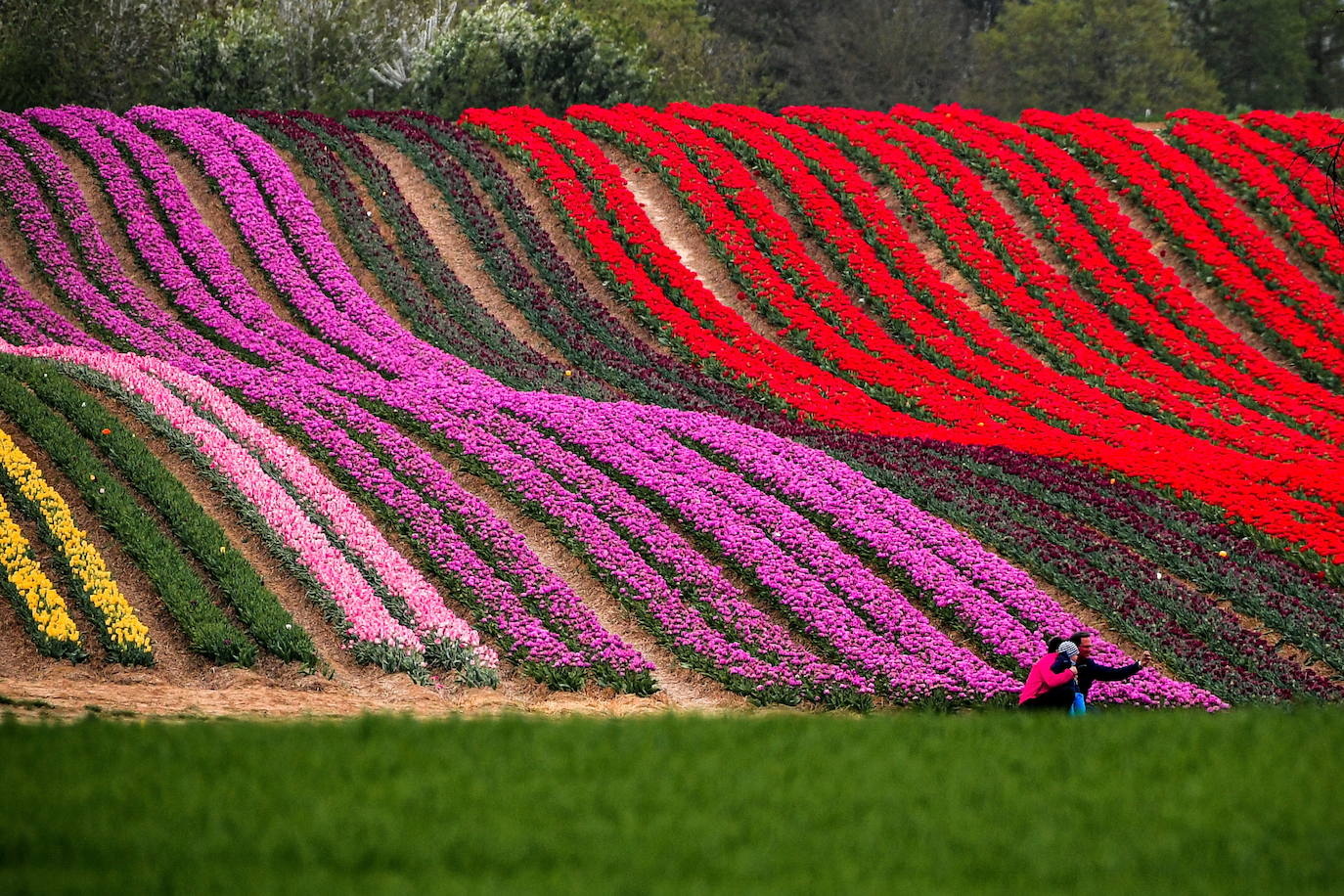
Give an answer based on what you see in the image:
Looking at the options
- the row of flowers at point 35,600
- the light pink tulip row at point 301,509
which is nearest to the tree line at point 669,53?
the light pink tulip row at point 301,509

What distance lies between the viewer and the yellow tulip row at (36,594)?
40.3 ft

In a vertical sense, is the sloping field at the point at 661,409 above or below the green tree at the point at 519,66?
below

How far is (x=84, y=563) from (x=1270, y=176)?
25.3 metres

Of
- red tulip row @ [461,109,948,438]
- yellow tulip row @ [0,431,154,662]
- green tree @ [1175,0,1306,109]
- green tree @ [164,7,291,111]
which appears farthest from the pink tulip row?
green tree @ [1175,0,1306,109]

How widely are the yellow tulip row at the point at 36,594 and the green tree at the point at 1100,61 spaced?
50360mm

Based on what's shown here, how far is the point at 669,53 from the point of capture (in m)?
49.4

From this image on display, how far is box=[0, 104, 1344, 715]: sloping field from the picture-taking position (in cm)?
1312

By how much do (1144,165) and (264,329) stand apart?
19.2 m

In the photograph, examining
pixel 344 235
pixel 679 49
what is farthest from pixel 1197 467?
pixel 679 49

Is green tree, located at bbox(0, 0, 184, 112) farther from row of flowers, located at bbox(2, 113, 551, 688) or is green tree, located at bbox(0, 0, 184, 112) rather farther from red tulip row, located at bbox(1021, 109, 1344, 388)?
red tulip row, located at bbox(1021, 109, 1344, 388)

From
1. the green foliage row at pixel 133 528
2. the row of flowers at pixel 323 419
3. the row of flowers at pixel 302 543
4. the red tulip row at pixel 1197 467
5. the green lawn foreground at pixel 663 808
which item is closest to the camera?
the green lawn foreground at pixel 663 808

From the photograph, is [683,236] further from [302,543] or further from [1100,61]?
[1100,61]

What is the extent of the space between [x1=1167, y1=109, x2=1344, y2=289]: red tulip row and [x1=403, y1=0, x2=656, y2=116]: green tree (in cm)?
1555

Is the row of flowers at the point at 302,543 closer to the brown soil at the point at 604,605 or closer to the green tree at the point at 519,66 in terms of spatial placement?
the brown soil at the point at 604,605
